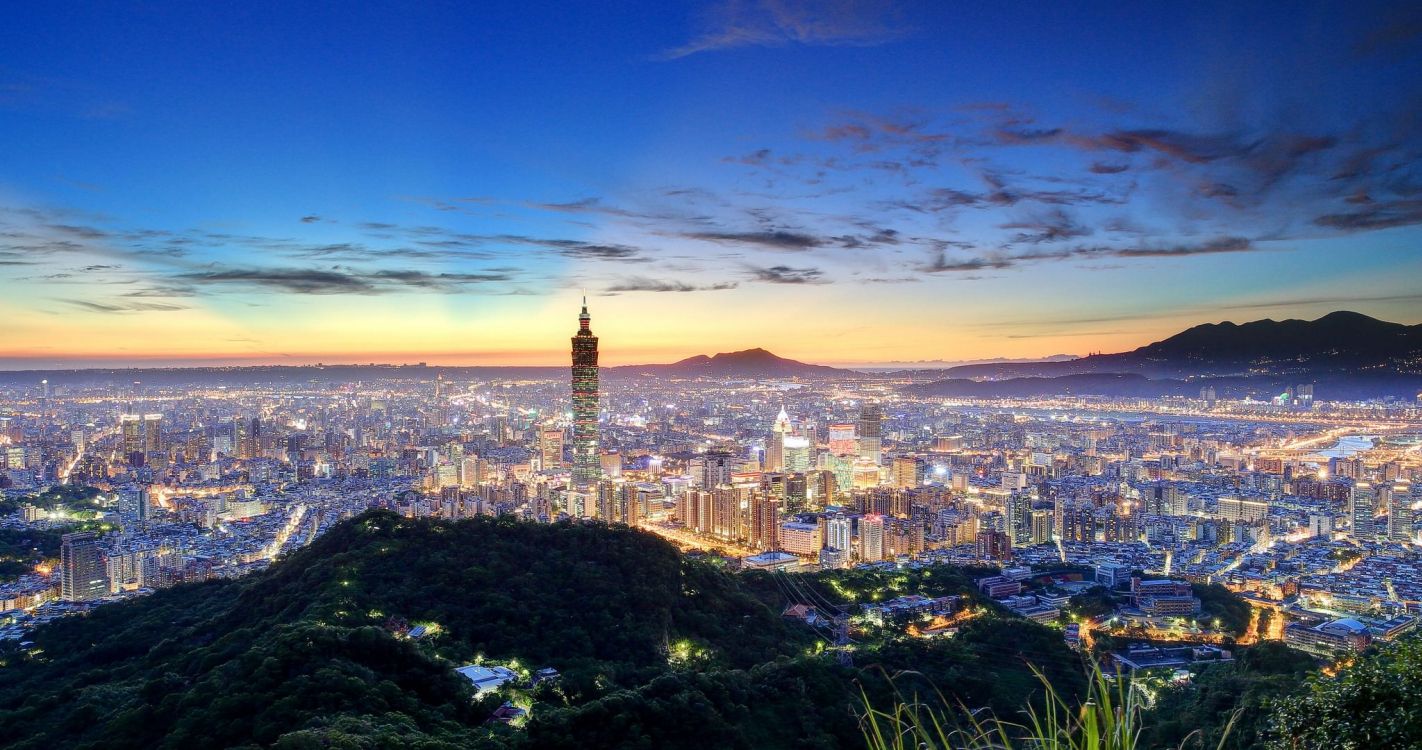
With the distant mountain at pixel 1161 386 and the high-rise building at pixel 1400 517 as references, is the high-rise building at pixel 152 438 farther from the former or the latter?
the distant mountain at pixel 1161 386

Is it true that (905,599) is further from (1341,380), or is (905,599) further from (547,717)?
(1341,380)

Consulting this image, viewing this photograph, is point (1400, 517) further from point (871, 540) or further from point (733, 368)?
point (733, 368)

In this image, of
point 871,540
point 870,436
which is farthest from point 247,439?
point 871,540

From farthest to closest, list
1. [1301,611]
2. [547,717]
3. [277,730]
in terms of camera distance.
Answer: [1301,611]
[547,717]
[277,730]

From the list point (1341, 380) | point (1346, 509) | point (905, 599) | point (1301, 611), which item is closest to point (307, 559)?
point (905, 599)

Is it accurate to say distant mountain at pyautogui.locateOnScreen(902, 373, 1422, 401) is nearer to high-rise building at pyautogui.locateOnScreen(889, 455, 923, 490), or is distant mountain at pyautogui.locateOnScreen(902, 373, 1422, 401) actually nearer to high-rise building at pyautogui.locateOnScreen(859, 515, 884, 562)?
high-rise building at pyautogui.locateOnScreen(889, 455, 923, 490)

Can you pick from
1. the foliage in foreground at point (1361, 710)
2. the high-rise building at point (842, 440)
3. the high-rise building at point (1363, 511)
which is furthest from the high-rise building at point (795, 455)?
the foliage in foreground at point (1361, 710)

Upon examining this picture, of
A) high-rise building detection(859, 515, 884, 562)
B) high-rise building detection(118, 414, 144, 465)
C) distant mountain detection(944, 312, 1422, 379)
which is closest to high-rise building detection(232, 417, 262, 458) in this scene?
high-rise building detection(118, 414, 144, 465)
